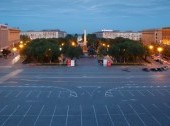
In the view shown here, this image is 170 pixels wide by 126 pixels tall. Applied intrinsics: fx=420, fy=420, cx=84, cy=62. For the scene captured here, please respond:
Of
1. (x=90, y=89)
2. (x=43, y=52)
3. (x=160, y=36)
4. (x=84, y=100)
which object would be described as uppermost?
(x=160, y=36)

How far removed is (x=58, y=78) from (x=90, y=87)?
8935mm

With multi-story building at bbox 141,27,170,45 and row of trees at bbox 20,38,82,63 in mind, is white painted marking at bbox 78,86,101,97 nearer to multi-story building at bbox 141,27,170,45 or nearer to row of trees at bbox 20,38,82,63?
row of trees at bbox 20,38,82,63

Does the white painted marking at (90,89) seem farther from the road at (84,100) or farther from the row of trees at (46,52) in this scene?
the row of trees at (46,52)

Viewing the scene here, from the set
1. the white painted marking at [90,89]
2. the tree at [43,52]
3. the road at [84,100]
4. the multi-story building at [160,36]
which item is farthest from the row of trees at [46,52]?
the multi-story building at [160,36]

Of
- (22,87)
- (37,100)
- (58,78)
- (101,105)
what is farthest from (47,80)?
(101,105)

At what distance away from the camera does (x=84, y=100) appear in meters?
32.6

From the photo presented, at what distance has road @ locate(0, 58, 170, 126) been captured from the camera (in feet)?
82.3

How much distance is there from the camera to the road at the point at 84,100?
2508 cm

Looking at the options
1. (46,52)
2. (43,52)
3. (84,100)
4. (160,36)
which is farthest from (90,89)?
(160,36)

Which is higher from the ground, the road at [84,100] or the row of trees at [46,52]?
the row of trees at [46,52]

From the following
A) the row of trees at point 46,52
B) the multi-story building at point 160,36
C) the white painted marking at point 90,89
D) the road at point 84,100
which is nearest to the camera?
the road at point 84,100

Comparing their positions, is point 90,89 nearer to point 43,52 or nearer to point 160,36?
point 43,52

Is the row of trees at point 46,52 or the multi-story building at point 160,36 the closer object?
the row of trees at point 46,52

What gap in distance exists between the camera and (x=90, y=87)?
40.6 m
